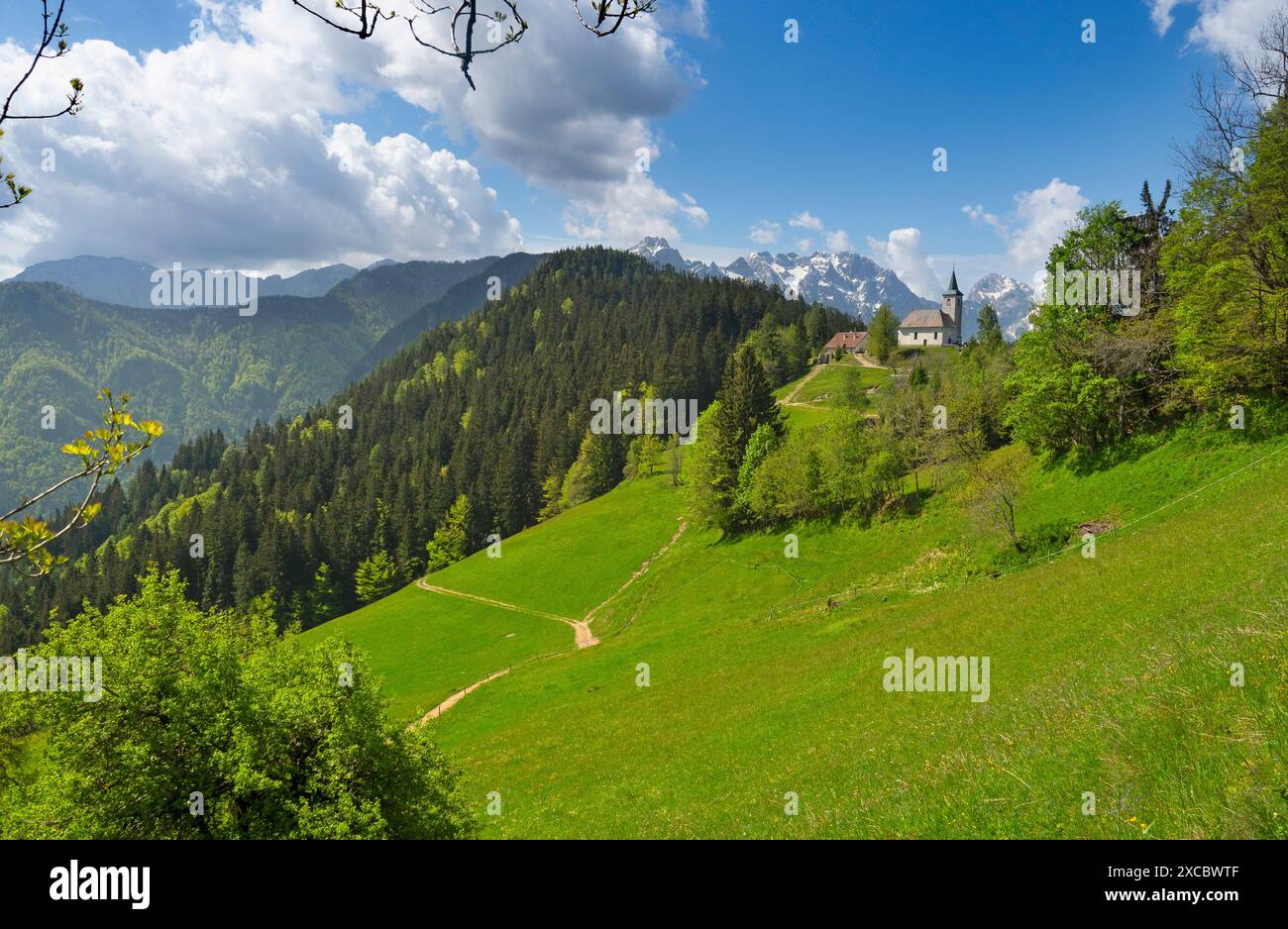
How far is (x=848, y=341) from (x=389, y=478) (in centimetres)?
11575

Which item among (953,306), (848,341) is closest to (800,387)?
(848,341)

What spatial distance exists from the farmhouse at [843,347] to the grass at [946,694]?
106 m

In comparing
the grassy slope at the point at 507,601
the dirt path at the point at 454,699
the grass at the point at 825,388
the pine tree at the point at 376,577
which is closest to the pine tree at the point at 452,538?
the pine tree at the point at 376,577

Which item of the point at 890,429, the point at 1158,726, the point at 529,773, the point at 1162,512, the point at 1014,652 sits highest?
the point at 890,429

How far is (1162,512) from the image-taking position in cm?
3038

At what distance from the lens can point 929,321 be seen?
152m

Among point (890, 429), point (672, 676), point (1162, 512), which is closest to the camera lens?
point (1162, 512)

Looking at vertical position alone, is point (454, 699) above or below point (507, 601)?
below

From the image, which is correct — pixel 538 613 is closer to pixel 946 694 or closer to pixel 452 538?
pixel 946 694

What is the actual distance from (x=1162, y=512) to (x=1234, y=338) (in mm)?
10072

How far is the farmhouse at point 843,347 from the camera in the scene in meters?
148

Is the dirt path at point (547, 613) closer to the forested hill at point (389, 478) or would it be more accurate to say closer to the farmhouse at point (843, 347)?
the forested hill at point (389, 478)

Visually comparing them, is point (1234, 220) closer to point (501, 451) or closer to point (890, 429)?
point (890, 429)
